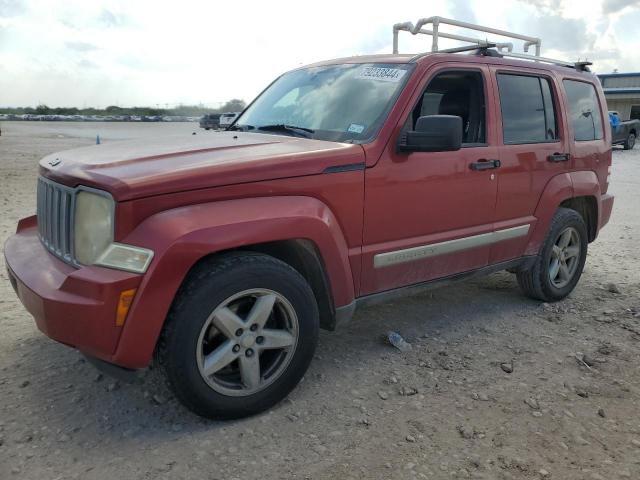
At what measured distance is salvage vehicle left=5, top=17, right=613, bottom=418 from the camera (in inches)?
98.3

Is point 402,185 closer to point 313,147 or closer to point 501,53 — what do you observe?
point 313,147

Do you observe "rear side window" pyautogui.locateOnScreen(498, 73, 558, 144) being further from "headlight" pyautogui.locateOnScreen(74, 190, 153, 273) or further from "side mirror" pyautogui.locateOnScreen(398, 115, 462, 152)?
"headlight" pyautogui.locateOnScreen(74, 190, 153, 273)

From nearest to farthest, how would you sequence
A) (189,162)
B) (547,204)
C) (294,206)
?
(189,162) → (294,206) → (547,204)

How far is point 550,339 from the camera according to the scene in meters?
4.00

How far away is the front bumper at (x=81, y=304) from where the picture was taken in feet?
7.88

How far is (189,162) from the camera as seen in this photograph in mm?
2752

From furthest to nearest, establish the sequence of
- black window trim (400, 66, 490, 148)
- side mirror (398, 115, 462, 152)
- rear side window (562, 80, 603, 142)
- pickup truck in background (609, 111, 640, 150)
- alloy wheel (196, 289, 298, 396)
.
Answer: pickup truck in background (609, 111, 640, 150)
rear side window (562, 80, 603, 142)
black window trim (400, 66, 490, 148)
side mirror (398, 115, 462, 152)
alloy wheel (196, 289, 298, 396)

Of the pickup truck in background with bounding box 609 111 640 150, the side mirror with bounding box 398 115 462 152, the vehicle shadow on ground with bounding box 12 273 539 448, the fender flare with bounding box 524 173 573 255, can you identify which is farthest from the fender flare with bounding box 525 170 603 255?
the pickup truck in background with bounding box 609 111 640 150

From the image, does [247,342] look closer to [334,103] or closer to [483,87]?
[334,103]

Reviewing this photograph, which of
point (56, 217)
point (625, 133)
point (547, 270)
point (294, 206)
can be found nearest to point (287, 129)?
point (294, 206)

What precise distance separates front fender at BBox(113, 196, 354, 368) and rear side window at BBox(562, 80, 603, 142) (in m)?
3.09

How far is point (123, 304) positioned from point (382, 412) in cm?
149

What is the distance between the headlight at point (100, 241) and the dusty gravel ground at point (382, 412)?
90 centimetres

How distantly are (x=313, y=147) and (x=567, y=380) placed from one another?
2.12 metres
